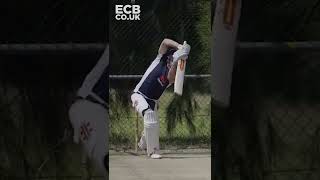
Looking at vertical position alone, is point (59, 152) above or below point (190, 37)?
below

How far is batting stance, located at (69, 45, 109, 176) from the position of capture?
13.4 ft

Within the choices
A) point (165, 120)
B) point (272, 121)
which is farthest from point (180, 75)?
point (272, 121)

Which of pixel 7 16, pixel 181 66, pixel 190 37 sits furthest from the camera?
pixel 190 37

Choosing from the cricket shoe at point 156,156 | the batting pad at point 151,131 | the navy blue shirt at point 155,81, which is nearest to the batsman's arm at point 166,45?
the navy blue shirt at point 155,81

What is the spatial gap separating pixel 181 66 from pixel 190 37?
3.73 ft

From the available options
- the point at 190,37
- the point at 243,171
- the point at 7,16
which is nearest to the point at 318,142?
the point at 243,171

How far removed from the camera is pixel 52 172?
417cm

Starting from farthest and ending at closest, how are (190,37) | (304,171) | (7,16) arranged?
(190,37)
(304,171)
(7,16)

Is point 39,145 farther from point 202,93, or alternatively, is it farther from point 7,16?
point 202,93

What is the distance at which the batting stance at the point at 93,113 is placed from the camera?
409cm

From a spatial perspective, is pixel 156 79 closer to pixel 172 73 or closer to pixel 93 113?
pixel 172 73

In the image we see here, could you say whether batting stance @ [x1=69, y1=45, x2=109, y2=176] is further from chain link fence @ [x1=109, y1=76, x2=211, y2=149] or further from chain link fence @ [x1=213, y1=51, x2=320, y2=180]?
chain link fence @ [x1=109, y1=76, x2=211, y2=149]

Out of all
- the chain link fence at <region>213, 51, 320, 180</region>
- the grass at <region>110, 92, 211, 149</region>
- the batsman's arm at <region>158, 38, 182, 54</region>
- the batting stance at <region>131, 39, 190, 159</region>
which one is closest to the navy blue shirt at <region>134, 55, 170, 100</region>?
the batting stance at <region>131, 39, 190, 159</region>

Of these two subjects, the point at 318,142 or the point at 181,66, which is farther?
A: the point at 181,66
